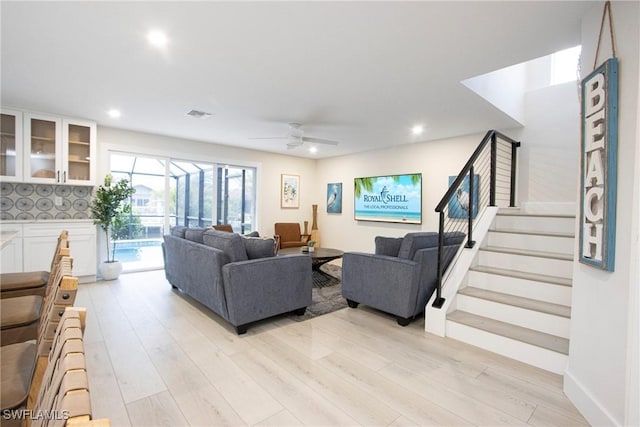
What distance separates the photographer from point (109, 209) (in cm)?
462

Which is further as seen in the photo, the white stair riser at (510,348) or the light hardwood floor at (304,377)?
the white stair riser at (510,348)

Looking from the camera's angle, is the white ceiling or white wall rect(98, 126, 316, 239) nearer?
the white ceiling

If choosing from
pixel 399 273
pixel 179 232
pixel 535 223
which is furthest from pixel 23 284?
pixel 535 223

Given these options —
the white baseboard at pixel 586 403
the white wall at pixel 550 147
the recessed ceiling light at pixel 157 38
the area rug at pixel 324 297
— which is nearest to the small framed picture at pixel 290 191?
the area rug at pixel 324 297

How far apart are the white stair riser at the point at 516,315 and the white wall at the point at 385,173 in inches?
104

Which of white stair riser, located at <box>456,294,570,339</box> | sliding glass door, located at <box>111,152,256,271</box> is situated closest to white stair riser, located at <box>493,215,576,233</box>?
white stair riser, located at <box>456,294,570,339</box>

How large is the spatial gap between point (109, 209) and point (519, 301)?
539 cm

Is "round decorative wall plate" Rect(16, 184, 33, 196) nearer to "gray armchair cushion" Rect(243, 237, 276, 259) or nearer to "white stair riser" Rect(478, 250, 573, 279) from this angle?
"gray armchair cushion" Rect(243, 237, 276, 259)

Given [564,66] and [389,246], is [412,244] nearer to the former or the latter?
[389,246]

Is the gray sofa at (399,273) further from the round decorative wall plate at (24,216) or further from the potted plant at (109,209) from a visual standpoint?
the round decorative wall plate at (24,216)

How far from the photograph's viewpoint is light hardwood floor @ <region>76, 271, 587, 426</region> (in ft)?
5.95

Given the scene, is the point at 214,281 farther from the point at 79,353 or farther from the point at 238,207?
the point at 238,207

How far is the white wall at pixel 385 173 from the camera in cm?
538

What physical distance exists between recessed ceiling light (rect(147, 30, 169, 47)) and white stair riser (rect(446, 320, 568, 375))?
340cm
